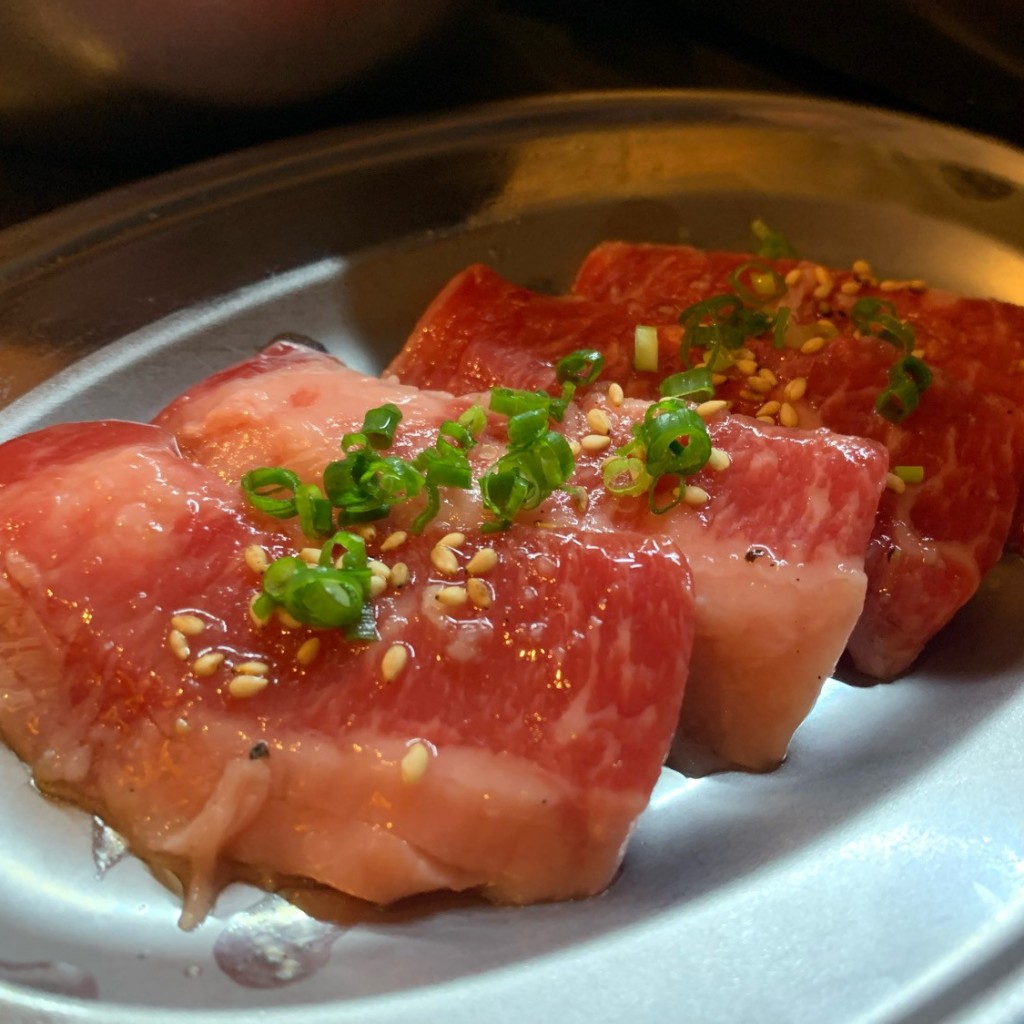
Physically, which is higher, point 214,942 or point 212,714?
point 212,714

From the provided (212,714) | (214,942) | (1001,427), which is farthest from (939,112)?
(214,942)

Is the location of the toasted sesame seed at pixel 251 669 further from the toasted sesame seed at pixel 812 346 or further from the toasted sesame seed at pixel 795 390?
the toasted sesame seed at pixel 812 346

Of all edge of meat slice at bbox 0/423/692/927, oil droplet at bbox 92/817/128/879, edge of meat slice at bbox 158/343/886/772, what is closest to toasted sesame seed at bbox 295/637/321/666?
edge of meat slice at bbox 0/423/692/927

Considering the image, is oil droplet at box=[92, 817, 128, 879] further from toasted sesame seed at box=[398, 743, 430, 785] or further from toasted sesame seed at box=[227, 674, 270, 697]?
toasted sesame seed at box=[398, 743, 430, 785]

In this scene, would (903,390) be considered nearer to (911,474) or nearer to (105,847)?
(911,474)

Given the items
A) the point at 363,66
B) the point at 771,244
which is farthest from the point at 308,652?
the point at 363,66

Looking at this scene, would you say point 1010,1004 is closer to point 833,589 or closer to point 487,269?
point 833,589

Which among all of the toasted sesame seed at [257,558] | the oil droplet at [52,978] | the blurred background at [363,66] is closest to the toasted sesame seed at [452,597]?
the toasted sesame seed at [257,558]
